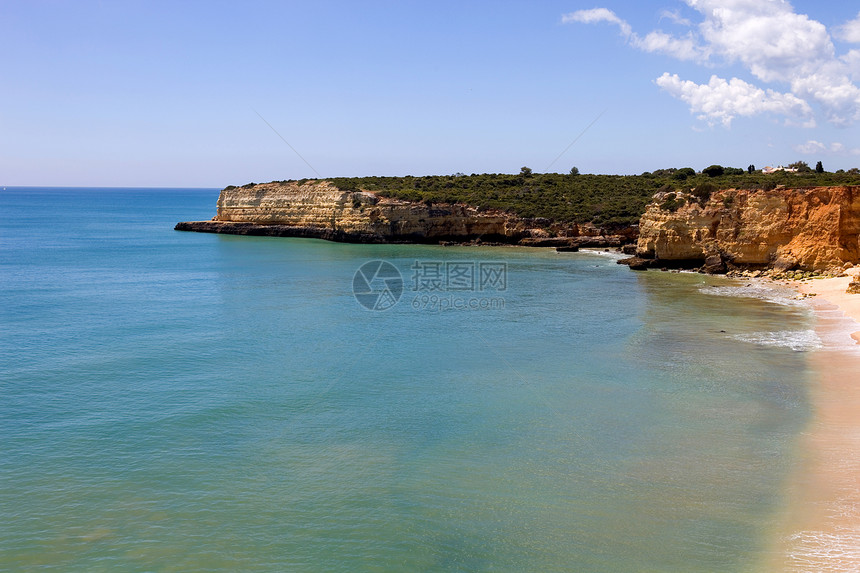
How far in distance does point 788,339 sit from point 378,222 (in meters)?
40.8

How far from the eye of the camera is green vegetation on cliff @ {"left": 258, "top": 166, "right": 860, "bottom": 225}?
5388 cm

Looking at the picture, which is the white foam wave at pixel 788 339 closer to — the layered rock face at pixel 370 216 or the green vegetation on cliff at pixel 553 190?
the green vegetation on cliff at pixel 553 190

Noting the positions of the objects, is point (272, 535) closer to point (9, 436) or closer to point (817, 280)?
point (9, 436)

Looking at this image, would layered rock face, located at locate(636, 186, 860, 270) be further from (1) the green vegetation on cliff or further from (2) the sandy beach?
(2) the sandy beach

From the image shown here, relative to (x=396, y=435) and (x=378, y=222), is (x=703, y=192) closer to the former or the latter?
(x=378, y=222)

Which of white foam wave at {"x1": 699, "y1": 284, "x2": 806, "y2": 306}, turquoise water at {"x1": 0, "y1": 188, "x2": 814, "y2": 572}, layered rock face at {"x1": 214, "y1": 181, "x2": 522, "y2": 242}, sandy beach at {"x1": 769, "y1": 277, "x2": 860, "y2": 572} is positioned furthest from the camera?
layered rock face at {"x1": 214, "y1": 181, "x2": 522, "y2": 242}

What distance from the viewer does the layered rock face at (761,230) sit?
33.3 metres

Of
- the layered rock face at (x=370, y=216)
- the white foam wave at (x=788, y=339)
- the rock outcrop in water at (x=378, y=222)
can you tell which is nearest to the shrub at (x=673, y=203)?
the rock outcrop in water at (x=378, y=222)

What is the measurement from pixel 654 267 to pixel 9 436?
116ft

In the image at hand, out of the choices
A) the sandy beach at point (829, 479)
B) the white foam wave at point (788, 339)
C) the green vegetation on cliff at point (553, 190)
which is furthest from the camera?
the green vegetation on cliff at point (553, 190)

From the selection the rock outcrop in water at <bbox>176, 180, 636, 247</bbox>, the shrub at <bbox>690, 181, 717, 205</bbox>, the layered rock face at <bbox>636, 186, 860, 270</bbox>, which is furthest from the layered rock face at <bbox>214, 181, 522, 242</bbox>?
the shrub at <bbox>690, 181, 717, 205</bbox>

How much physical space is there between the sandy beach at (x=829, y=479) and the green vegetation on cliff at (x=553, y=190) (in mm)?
28367

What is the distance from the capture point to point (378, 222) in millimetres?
57719

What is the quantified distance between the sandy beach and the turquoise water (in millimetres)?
400
